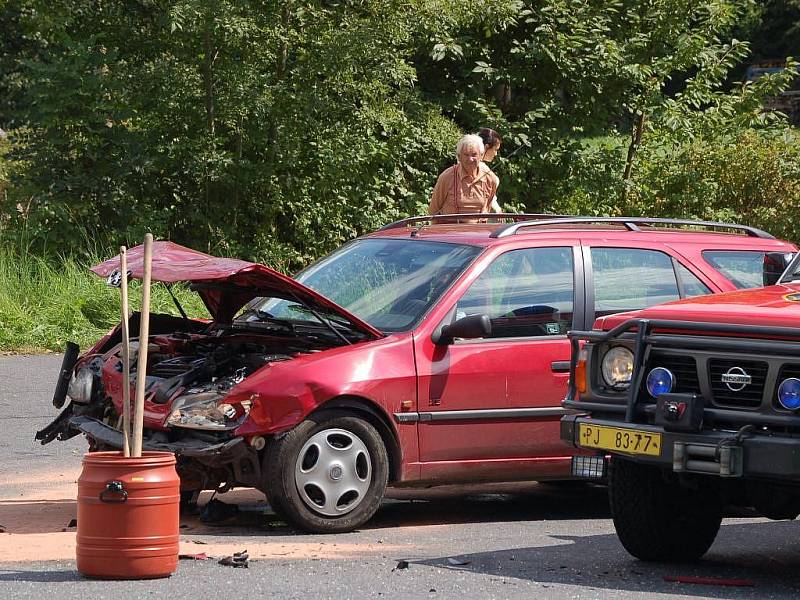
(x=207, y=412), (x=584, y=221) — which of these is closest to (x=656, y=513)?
(x=207, y=412)

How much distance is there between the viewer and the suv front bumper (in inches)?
233

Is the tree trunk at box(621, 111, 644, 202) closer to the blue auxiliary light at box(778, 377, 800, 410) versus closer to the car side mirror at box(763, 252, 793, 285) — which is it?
the car side mirror at box(763, 252, 793, 285)

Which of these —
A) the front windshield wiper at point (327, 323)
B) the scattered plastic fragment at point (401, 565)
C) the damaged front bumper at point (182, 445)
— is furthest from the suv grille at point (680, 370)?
the damaged front bumper at point (182, 445)

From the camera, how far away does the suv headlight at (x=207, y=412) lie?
298 inches

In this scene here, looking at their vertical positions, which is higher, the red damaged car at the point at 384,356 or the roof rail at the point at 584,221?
the roof rail at the point at 584,221

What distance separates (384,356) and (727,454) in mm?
2374

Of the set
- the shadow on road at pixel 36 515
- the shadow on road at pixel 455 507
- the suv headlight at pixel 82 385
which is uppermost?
the suv headlight at pixel 82 385

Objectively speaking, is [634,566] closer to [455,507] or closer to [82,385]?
[455,507]

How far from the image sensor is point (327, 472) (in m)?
7.63

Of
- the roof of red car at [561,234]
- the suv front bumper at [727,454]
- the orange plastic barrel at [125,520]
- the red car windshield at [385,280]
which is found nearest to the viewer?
the suv front bumper at [727,454]

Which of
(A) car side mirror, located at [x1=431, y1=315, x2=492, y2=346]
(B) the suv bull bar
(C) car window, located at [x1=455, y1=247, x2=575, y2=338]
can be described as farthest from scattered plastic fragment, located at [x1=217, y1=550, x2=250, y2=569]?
(C) car window, located at [x1=455, y1=247, x2=575, y2=338]

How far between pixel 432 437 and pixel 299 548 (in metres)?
1.11

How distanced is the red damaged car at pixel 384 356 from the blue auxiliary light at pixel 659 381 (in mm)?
1535

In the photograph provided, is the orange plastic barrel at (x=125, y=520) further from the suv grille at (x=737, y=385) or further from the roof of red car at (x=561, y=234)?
the roof of red car at (x=561, y=234)
